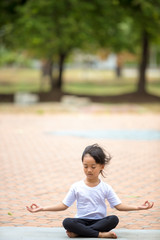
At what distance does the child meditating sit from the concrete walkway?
134 mm

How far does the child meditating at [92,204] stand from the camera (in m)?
4.21

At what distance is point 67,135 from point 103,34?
41.6 ft

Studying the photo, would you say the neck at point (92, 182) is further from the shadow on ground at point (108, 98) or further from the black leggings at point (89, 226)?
the shadow on ground at point (108, 98)

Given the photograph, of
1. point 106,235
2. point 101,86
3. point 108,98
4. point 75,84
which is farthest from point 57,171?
point 75,84

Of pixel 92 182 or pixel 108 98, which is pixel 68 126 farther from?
pixel 92 182

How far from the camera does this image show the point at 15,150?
35.4 ft

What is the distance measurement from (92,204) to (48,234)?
48cm

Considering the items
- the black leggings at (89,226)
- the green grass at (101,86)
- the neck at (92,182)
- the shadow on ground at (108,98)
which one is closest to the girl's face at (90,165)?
the neck at (92,182)

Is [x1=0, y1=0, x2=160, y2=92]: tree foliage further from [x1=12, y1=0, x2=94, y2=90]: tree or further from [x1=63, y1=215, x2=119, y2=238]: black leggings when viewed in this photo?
[x1=63, y1=215, x2=119, y2=238]: black leggings

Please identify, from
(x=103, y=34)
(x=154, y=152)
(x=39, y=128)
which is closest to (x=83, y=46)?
(x=103, y=34)

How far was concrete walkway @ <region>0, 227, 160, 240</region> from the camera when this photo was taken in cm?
423

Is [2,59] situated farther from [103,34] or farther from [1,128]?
[1,128]

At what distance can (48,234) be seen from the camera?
436 centimetres

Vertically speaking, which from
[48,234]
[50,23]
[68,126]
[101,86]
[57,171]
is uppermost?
[50,23]
